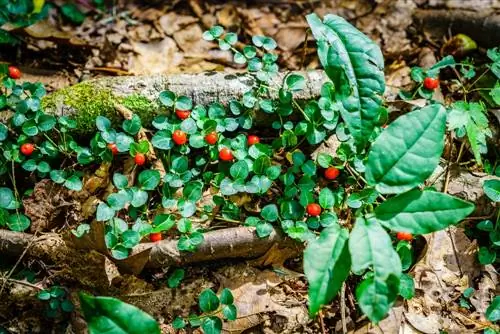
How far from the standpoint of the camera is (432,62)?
133 inches

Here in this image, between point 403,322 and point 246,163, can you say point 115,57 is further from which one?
point 403,322

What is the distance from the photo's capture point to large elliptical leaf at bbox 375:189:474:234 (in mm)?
1824

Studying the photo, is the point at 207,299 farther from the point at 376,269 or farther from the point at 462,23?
the point at 462,23

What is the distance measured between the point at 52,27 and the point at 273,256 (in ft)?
7.86

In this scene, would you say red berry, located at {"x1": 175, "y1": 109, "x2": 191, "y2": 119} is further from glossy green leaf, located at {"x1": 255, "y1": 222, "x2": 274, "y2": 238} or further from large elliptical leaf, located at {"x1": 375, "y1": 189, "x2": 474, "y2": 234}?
large elliptical leaf, located at {"x1": 375, "y1": 189, "x2": 474, "y2": 234}

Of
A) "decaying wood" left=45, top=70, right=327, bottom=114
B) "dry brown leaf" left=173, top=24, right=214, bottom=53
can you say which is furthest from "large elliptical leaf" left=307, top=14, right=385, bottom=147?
"dry brown leaf" left=173, top=24, right=214, bottom=53

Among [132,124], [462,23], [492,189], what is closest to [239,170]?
[132,124]

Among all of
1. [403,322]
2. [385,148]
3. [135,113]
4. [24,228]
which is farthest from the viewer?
[135,113]

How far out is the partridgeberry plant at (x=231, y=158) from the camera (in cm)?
230

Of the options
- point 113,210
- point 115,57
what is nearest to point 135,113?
point 113,210

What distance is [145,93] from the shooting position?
280cm

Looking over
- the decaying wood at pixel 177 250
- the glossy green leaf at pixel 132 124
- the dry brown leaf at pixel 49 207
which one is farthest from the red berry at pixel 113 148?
the decaying wood at pixel 177 250

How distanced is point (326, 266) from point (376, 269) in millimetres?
188

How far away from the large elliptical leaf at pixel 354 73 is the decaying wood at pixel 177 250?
743 mm
